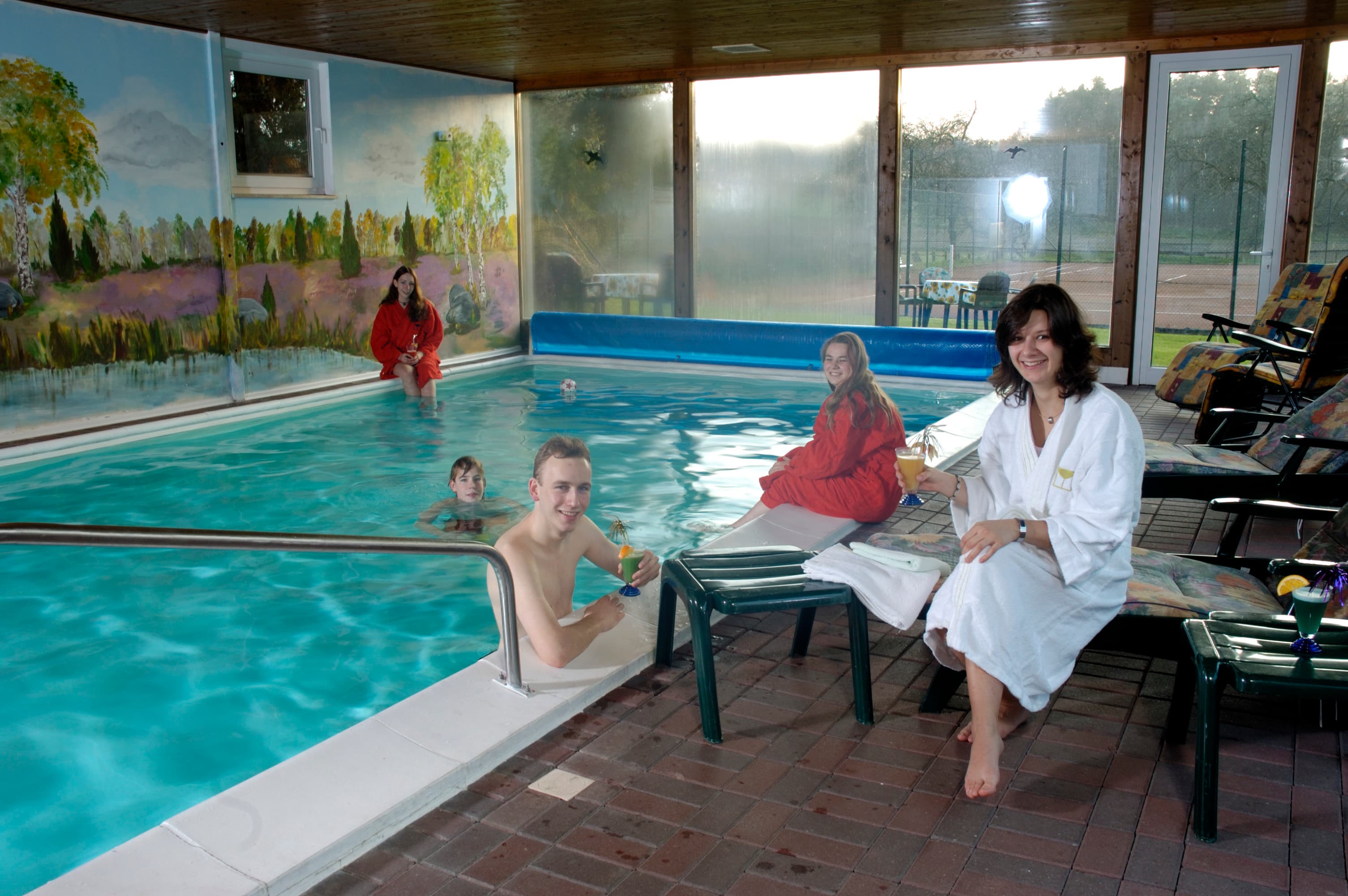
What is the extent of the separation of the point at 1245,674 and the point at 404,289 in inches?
346

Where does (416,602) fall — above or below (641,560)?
below

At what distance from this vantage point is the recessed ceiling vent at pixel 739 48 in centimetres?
1016

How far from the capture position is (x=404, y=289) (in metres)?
10.1

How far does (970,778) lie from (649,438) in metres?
5.80

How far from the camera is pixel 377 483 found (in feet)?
23.0

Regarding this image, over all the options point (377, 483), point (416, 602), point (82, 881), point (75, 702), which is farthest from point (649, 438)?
point (82, 881)

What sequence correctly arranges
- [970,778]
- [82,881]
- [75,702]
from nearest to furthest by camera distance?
[82,881], [970,778], [75,702]

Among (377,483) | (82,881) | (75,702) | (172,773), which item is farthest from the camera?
(377,483)

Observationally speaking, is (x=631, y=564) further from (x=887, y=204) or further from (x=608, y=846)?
(x=887, y=204)

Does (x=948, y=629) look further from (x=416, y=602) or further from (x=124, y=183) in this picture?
(x=124, y=183)

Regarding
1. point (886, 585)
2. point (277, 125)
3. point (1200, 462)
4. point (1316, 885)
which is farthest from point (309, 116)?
point (1316, 885)

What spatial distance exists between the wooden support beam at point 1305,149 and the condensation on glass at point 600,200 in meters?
6.08

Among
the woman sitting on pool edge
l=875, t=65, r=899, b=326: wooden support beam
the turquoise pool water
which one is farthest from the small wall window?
l=875, t=65, r=899, b=326: wooden support beam

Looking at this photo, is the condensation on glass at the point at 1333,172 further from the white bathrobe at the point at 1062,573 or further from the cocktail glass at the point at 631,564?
the cocktail glass at the point at 631,564
